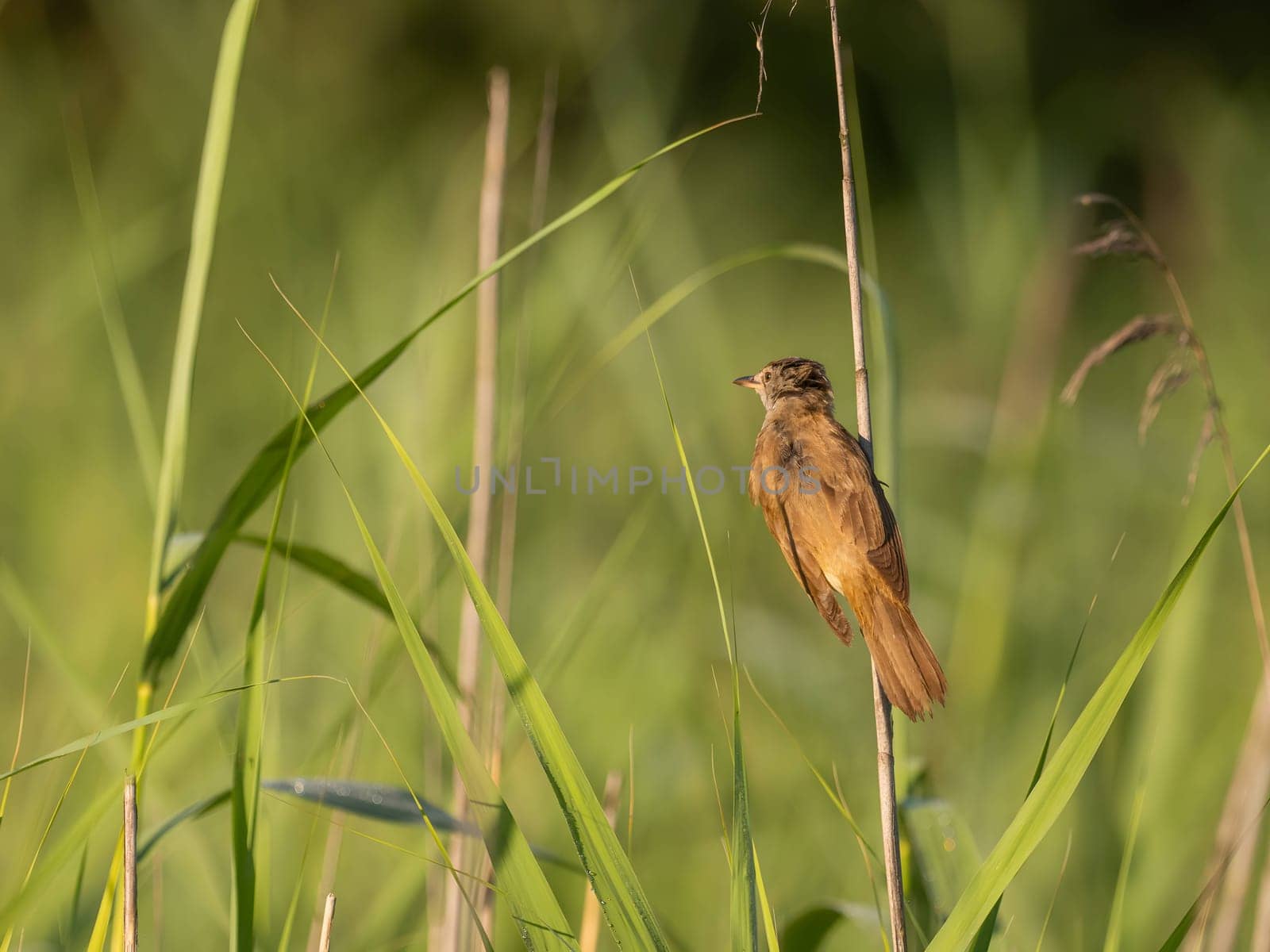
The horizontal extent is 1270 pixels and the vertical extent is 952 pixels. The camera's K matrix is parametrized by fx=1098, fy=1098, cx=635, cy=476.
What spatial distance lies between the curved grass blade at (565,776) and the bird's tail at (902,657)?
0.27 metres

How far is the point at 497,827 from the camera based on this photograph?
→ 93cm

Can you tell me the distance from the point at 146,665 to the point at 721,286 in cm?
383

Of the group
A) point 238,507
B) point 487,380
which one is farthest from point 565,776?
Answer: point 487,380

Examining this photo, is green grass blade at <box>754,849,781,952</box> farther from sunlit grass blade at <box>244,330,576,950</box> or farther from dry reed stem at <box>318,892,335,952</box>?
dry reed stem at <box>318,892,335,952</box>

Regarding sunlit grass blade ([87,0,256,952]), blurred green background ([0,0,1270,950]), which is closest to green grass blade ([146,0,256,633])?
sunlit grass blade ([87,0,256,952])

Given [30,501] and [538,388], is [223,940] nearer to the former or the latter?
[538,388]

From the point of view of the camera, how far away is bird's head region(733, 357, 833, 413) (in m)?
1.16

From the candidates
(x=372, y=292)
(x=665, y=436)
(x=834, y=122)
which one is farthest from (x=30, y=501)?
(x=834, y=122)

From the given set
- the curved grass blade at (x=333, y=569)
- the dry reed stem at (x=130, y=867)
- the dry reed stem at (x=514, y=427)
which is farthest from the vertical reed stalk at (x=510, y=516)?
the dry reed stem at (x=130, y=867)

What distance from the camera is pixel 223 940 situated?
7.48ft

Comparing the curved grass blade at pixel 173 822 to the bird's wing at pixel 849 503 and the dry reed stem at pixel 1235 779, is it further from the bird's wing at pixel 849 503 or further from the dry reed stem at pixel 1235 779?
the dry reed stem at pixel 1235 779

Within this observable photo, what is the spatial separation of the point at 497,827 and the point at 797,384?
0.55m

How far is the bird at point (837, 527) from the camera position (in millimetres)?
991

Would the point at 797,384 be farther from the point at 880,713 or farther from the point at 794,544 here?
the point at 880,713
